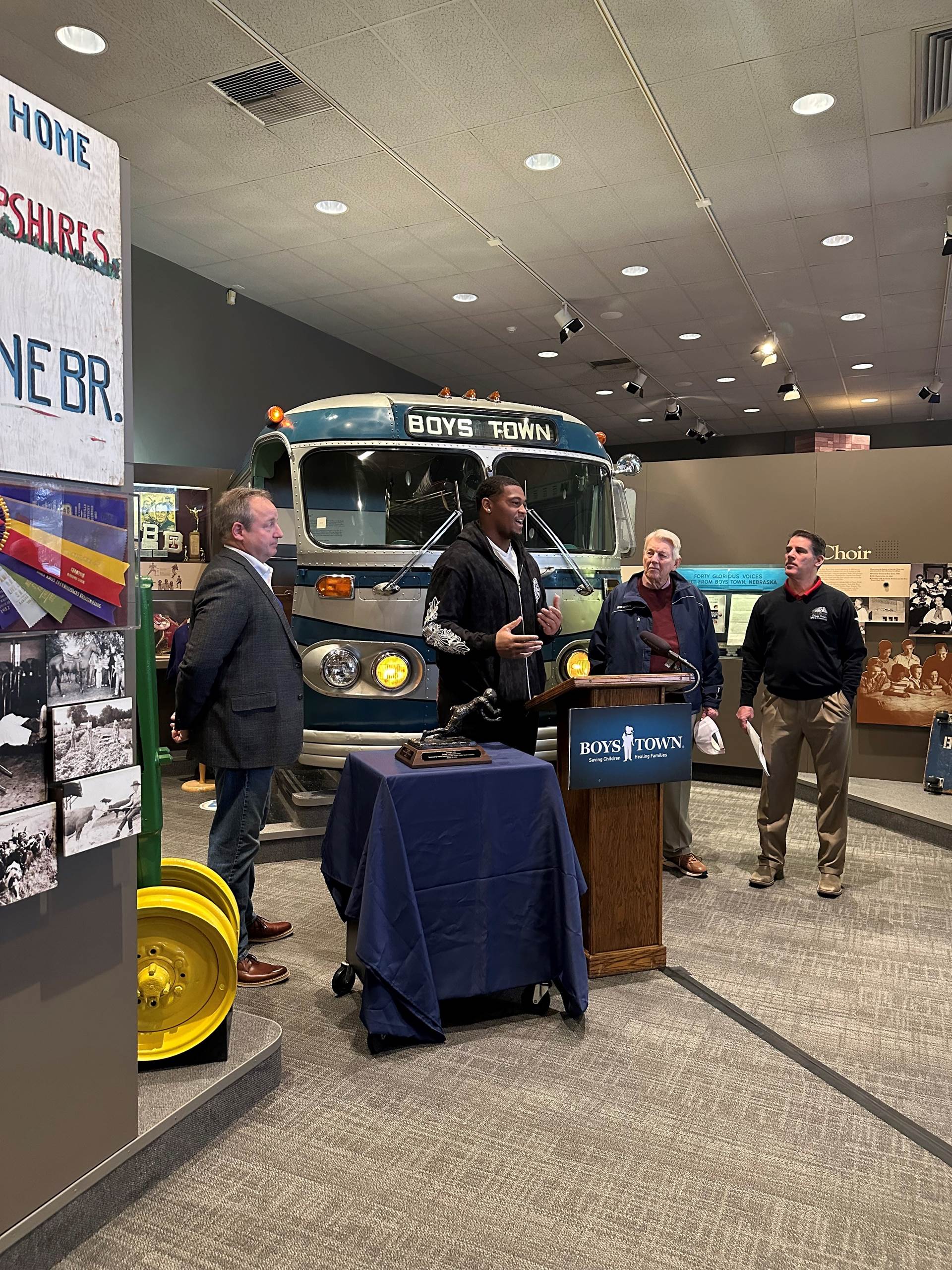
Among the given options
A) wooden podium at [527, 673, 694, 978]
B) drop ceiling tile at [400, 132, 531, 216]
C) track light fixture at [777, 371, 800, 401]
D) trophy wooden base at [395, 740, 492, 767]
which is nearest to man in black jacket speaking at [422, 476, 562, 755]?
wooden podium at [527, 673, 694, 978]

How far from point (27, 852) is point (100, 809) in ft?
0.60

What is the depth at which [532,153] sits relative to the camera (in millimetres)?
5680

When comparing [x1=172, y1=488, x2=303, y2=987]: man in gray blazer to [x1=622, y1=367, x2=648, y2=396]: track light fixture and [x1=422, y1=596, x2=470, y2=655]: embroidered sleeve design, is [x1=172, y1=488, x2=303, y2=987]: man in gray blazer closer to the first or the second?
[x1=422, y1=596, x2=470, y2=655]: embroidered sleeve design

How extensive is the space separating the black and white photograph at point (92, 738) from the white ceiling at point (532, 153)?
3.83 m

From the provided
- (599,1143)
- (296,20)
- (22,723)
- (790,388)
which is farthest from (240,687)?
(790,388)

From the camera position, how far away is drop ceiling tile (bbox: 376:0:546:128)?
174 inches

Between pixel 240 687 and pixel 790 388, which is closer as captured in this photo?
pixel 240 687

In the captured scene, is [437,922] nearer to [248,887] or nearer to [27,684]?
[248,887]

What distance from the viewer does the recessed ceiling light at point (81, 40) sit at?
4508 millimetres

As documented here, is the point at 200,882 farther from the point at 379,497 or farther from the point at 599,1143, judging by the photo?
the point at 379,497

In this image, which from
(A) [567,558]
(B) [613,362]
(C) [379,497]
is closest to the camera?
(C) [379,497]

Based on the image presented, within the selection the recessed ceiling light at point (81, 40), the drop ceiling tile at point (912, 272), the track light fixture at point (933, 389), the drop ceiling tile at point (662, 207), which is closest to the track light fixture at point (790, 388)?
the track light fixture at point (933, 389)

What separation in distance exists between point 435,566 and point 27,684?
77.6 inches

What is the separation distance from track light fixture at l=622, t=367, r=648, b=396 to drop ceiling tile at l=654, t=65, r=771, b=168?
3.89 metres
